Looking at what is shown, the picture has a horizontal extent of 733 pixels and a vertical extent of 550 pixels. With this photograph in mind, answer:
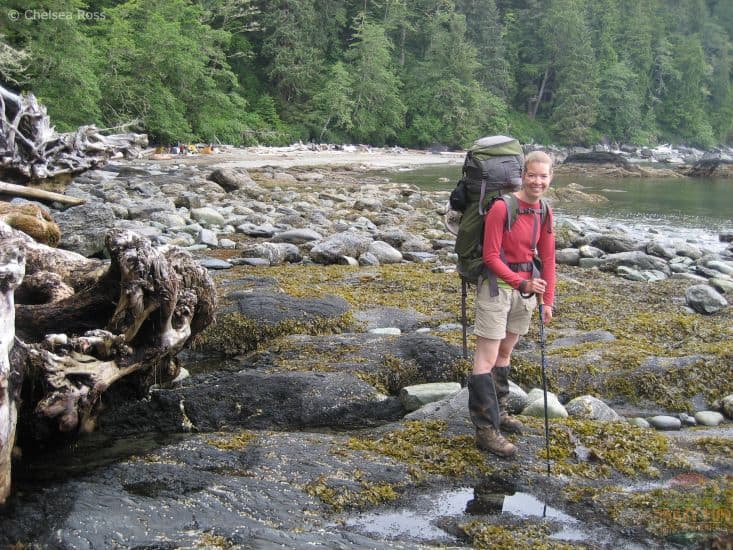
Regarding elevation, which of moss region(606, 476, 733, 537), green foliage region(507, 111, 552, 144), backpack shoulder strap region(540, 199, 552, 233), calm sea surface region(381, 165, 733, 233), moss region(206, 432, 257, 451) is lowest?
calm sea surface region(381, 165, 733, 233)

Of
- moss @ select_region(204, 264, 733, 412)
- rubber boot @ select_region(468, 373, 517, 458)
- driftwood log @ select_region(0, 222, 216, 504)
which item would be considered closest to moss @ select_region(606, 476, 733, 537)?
rubber boot @ select_region(468, 373, 517, 458)

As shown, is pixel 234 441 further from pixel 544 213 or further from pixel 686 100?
pixel 686 100

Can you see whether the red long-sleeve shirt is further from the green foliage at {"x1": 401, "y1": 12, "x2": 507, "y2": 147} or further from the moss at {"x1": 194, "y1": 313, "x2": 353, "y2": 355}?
the green foliage at {"x1": 401, "y1": 12, "x2": 507, "y2": 147}

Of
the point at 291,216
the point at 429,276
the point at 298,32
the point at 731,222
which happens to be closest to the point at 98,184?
the point at 291,216

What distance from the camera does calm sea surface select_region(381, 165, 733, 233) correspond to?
21875 millimetres

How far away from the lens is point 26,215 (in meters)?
7.29

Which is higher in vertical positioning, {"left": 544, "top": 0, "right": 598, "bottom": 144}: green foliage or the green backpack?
{"left": 544, "top": 0, "right": 598, "bottom": 144}: green foliage

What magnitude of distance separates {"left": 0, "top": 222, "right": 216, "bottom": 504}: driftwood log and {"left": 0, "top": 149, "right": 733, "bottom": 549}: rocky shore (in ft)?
0.92

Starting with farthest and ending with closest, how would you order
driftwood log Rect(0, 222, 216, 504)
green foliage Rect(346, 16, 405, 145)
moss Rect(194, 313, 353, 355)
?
green foliage Rect(346, 16, 405, 145) < moss Rect(194, 313, 353, 355) < driftwood log Rect(0, 222, 216, 504)

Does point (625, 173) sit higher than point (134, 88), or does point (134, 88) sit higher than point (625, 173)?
point (134, 88)

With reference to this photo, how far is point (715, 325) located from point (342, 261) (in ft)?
16.0

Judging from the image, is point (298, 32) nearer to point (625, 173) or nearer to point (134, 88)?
point (134, 88)

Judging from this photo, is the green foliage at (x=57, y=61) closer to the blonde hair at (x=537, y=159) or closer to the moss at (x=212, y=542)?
the blonde hair at (x=537, y=159)

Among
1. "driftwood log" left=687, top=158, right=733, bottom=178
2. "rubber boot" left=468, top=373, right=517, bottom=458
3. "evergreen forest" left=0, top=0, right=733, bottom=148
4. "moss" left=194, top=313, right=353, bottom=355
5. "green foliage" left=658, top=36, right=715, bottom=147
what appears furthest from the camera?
"green foliage" left=658, top=36, right=715, bottom=147
